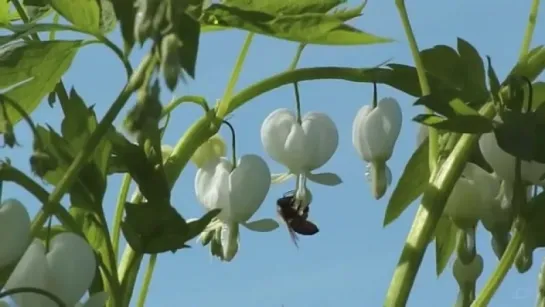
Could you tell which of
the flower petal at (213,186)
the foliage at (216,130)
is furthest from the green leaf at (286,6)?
the flower petal at (213,186)

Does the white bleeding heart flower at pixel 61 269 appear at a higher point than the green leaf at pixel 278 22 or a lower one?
lower

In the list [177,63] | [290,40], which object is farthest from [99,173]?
[177,63]

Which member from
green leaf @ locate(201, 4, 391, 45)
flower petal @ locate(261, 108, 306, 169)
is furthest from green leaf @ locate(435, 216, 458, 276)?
green leaf @ locate(201, 4, 391, 45)

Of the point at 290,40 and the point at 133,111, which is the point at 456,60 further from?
the point at 133,111

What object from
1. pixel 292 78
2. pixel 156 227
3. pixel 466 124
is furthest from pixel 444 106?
pixel 156 227

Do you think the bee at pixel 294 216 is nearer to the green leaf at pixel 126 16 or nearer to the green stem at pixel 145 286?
the green stem at pixel 145 286

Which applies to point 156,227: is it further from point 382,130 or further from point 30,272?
point 382,130
